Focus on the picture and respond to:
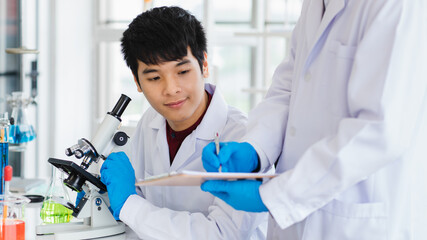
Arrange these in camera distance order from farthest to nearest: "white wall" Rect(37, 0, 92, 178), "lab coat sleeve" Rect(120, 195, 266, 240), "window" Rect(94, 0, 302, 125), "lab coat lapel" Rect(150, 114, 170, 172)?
1. "white wall" Rect(37, 0, 92, 178)
2. "window" Rect(94, 0, 302, 125)
3. "lab coat lapel" Rect(150, 114, 170, 172)
4. "lab coat sleeve" Rect(120, 195, 266, 240)

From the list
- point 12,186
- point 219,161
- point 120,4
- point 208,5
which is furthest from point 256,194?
point 120,4

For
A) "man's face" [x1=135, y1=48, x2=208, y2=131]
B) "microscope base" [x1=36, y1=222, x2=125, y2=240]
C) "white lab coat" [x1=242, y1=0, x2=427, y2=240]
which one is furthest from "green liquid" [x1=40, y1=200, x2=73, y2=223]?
"white lab coat" [x1=242, y1=0, x2=427, y2=240]

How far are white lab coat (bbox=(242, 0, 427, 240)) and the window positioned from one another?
1937mm

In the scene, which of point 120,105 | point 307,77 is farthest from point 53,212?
point 307,77

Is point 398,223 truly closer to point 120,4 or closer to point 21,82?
point 21,82

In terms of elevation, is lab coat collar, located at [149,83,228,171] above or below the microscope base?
above

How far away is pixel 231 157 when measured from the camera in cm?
159

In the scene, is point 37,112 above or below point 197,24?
below

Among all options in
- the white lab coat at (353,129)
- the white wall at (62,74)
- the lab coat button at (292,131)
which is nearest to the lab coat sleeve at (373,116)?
the white lab coat at (353,129)

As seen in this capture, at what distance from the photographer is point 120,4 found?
4.33m

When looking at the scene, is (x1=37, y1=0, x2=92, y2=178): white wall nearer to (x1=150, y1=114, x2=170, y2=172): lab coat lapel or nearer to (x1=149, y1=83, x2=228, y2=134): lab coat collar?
(x1=150, y1=114, x2=170, y2=172): lab coat lapel

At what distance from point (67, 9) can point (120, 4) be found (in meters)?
0.59

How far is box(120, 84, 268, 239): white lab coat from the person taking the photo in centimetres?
170

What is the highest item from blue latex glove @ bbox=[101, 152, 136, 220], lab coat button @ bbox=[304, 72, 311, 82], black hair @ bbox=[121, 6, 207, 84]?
black hair @ bbox=[121, 6, 207, 84]
